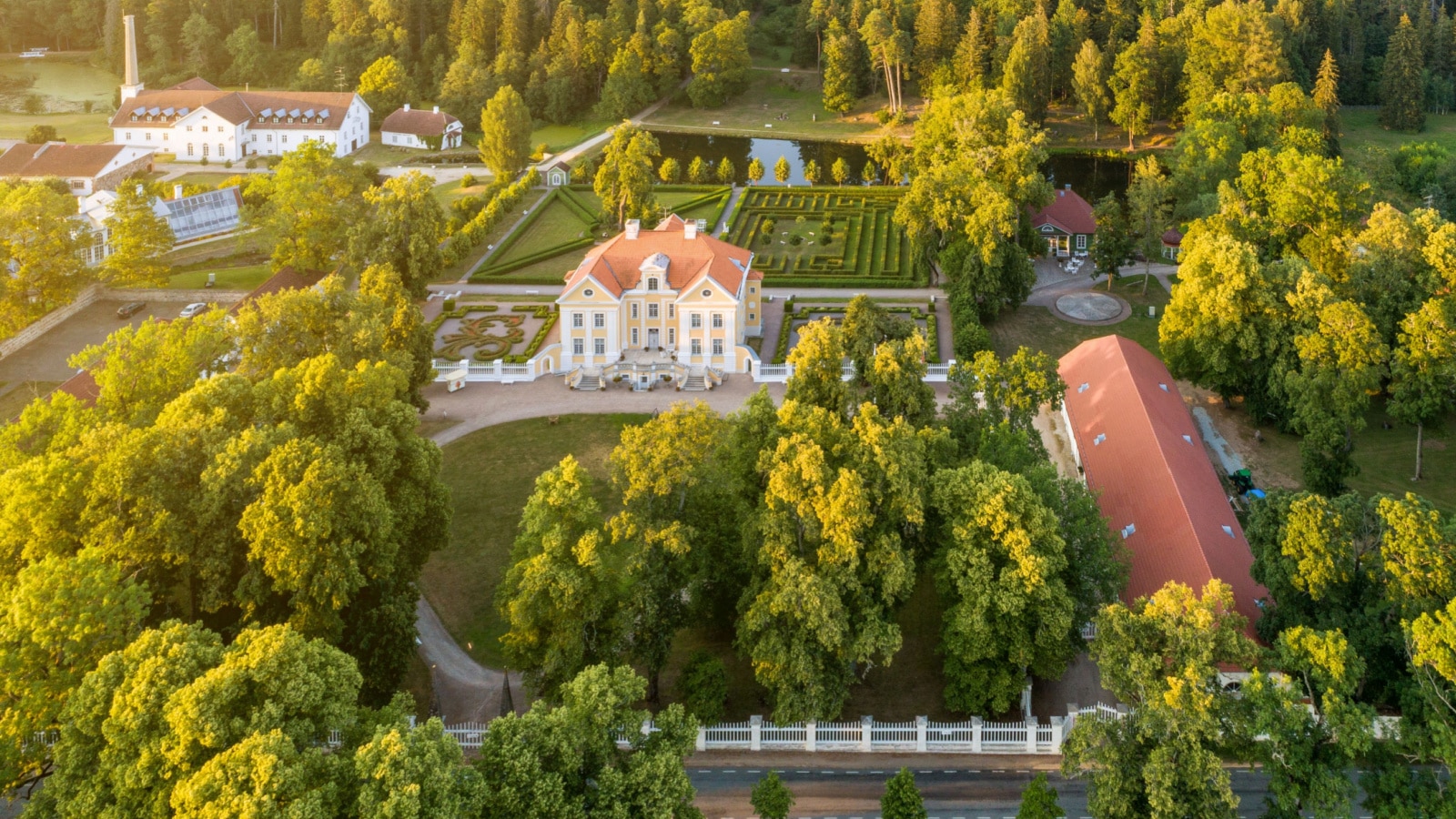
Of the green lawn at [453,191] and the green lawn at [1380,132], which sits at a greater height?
the green lawn at [1380,132]

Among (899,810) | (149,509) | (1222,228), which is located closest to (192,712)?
(149,509)

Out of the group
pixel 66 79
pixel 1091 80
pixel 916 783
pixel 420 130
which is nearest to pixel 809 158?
pixel 1091 80

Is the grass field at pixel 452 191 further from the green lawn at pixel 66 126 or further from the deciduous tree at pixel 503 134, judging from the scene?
the green lawn at pixel 66 126

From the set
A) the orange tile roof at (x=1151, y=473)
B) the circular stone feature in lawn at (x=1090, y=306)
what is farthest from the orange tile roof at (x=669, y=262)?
the circular stone feature in lawn at (x=1090, y=306)

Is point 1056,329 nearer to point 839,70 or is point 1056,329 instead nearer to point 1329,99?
point 1329,99

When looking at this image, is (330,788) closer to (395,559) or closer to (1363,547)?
(395,559)

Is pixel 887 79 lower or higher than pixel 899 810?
higher
